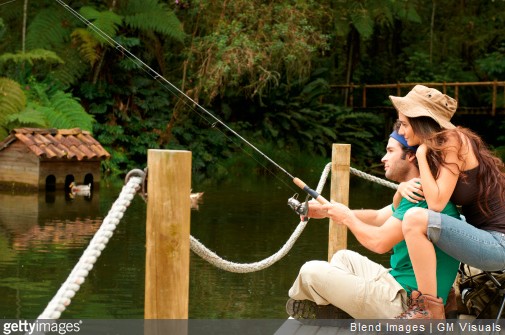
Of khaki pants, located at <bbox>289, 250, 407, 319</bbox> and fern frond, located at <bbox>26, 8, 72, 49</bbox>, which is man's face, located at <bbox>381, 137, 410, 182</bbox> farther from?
fern frond, located at <bbox>26, 8, 72, 49</bbox>

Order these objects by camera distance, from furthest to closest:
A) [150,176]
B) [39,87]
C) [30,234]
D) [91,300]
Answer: [39,87]
[30,234]
[91,300]
[150,176]

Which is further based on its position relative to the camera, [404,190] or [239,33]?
[239,33]

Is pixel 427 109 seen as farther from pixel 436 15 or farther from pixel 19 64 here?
pixel 436 15

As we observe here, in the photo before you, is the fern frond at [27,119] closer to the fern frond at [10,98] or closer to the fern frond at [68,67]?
the fern frond at [10,98]

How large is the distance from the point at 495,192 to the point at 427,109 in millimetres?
421

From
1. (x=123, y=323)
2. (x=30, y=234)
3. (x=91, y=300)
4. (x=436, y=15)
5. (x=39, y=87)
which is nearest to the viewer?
(x=123, y=323)

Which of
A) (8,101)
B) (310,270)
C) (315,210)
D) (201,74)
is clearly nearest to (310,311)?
(310,270)

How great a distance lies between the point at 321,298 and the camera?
13.9ft

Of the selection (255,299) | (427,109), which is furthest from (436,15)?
(427,109)

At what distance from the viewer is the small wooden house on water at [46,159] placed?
1405 cm

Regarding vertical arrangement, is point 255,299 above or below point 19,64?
below

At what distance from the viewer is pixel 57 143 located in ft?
46.8

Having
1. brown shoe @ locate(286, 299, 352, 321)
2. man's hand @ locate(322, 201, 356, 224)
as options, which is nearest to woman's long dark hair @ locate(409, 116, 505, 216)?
man's hand @ locate(322, 201, 356, 224)

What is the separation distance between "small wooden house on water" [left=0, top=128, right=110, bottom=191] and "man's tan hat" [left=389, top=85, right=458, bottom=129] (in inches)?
403
